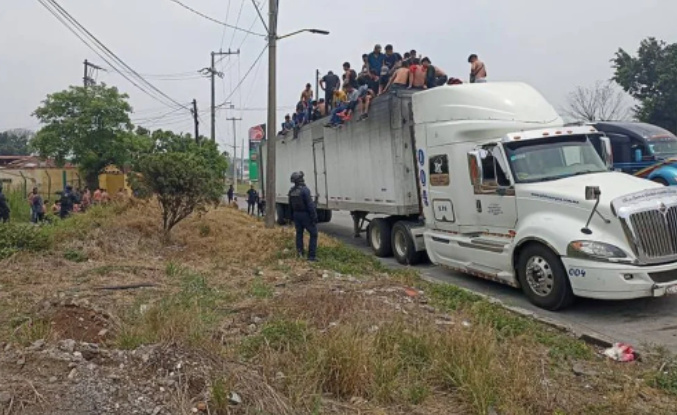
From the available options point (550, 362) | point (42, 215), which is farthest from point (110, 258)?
point (42, 215)

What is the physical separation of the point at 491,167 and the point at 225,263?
15.6 feet

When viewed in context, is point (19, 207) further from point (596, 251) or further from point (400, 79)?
point (596, 251)

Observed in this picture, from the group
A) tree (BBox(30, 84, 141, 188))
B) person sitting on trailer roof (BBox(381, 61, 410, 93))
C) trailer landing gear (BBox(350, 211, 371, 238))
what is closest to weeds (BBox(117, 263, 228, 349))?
person sitting on trailer roof (BBox(381, 61, 410, 93))

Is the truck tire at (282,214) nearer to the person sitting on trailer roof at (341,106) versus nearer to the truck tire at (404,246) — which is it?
the person sitting on trailer roof at (341,106)

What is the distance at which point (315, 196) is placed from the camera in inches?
614

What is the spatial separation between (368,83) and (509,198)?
18.1 ft

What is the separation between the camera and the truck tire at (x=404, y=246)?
35.3 feet

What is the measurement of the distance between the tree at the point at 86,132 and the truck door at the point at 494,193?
24388 mm

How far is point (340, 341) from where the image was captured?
14.0 ft

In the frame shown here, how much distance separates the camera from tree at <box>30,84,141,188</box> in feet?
92.7

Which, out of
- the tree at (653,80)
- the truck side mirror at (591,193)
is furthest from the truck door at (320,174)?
the tree at (653,80)

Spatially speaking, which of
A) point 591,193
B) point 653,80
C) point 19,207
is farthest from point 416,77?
point 653,80

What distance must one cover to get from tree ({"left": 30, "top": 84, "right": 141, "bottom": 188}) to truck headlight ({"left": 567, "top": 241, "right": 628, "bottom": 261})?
26337 mm

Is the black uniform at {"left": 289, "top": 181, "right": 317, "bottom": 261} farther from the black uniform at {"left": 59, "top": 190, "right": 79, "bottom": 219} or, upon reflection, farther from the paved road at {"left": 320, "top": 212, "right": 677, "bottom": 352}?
the black uniform at {"left": 59, "top": 190, "right": 79, "bottom": 219}
